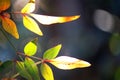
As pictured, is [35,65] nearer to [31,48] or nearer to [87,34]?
[31,48]

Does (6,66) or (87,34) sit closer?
(6,66)

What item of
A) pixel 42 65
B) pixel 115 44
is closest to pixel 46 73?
pixel 42 65

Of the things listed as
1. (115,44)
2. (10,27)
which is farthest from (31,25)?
(115,44)

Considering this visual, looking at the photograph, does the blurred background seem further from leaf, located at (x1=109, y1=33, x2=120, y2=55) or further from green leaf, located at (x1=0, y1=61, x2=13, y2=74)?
green leaf, located at (x1=0, y1=61, x2=13, y2=74)

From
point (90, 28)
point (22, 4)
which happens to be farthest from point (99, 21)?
point (22, 4)

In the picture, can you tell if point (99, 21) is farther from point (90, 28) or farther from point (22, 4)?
point (22, 4)

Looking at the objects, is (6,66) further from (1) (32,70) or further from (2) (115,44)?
(2) (115,44)

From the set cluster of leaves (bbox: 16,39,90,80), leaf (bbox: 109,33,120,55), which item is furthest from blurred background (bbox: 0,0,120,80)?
cluster of leaves (bbox: 16,39,90,80)

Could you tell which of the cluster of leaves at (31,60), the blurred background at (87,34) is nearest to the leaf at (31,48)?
the cluster of leaves at (31,60)

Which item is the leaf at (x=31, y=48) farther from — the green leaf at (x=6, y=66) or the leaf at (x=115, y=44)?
the leaf at (x=115, y=44)

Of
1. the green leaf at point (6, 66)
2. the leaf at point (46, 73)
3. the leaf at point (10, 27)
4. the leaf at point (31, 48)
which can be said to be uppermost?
the leaf at point (10, 27)
